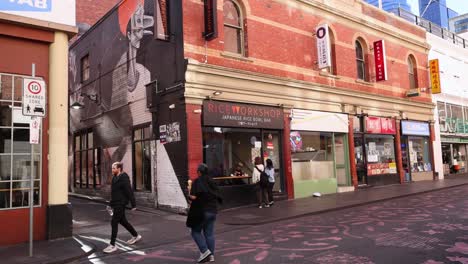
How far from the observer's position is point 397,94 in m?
22.3

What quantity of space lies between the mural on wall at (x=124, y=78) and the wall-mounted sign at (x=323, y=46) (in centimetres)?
679

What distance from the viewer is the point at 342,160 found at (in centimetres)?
1872

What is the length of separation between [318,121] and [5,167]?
1213 centimetres

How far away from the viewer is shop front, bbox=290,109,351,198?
16.2 m

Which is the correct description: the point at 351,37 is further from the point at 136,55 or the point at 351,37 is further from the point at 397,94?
the point at 136,55

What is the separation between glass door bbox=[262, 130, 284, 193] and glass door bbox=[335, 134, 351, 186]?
13.4 feet

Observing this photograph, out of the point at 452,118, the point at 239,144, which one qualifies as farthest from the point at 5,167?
the point at 452,118

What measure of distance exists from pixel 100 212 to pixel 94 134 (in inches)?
248

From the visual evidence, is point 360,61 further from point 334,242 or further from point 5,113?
point 5,113

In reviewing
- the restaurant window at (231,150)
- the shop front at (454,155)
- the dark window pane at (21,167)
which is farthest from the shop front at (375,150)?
the dark window pane at (21,167)

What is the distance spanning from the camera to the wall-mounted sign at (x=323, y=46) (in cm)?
1681

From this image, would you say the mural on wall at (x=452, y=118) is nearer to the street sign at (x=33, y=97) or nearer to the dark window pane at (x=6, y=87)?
the dark window pane at (x=6, y=87)

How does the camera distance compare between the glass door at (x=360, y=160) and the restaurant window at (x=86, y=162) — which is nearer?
the restaurant window at (x=86, y=162)

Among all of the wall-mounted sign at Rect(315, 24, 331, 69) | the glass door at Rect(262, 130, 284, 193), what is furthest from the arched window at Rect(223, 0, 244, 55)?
the wall-mounted sign at Rect(315, 24, 331, 69)
